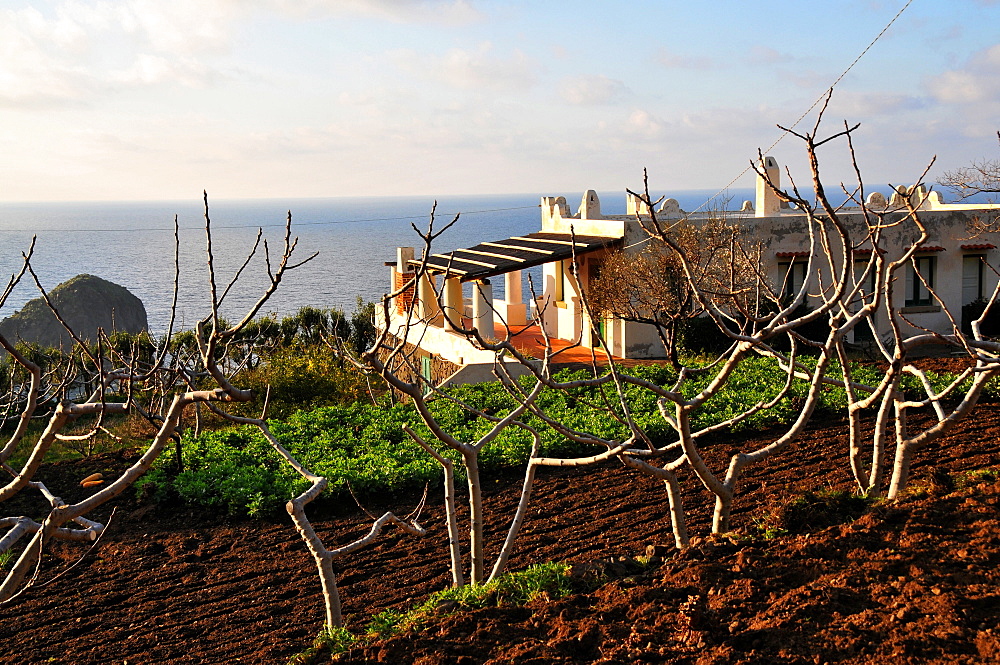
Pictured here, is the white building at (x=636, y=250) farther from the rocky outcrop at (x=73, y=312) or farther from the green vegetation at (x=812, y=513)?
the rocky outcrop at (x=73, y=312)

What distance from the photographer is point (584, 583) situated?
4.94m

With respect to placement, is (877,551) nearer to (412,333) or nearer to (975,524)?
(975,524)

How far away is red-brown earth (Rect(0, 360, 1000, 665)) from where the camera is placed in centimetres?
391

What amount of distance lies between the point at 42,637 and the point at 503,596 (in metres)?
3.52

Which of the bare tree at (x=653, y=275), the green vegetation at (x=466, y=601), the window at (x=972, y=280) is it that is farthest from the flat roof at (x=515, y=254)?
the green vegetation at (x=466, y=601)

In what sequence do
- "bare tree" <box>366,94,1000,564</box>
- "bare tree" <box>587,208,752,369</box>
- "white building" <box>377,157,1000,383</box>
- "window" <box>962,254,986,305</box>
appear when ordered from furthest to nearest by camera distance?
1. "window" <box>962,254,986,305</box>
2. "white building" <box>377,157,1000,383</box>
3. "bare tree" <box>587,208,752,369</box>
4. "bare tree" <box>366,94,1000,564</box>

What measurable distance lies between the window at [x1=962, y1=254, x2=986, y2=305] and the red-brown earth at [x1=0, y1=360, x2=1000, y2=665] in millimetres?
12315

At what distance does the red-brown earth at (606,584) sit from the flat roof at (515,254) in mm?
8239

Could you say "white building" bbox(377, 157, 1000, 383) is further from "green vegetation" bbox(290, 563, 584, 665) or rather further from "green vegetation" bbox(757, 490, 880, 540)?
"green vegetation" bbox(290, 563, 584, 665)

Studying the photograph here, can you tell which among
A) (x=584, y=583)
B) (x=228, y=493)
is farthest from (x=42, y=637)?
(x=584, y=583)

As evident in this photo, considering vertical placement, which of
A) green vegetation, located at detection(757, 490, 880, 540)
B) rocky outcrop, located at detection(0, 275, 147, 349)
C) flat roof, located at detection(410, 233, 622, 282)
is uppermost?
flat roof, located at detection(410, 233, 622, 282)

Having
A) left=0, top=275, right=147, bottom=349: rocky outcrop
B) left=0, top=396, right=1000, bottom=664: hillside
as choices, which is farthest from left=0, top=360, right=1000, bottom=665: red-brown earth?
left=0, top=275, right=147, bottom=349: rocky outcrop

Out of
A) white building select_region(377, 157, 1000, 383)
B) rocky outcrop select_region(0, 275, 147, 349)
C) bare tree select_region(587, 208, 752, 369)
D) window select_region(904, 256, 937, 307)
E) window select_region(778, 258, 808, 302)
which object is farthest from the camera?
rocky outcrop select_region(0, 275, 147, 349)

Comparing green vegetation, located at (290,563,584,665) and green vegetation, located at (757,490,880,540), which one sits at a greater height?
green vegetation, located at (757,490,880,540)
